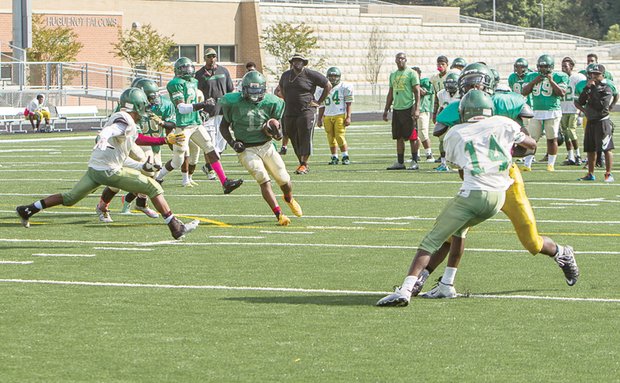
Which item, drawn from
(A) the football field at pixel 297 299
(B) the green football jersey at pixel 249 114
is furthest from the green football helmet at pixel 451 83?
(B) the green football jersey at pixel 249 114

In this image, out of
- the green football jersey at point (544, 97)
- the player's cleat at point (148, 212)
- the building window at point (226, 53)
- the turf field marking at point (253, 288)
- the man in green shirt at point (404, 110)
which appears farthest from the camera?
the building window at point (226, 53)

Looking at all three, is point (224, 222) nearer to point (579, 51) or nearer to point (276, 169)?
point (276, 169)

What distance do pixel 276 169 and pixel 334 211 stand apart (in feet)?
4.84

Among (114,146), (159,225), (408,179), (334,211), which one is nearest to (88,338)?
(114,146)

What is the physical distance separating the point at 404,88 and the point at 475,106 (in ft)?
42.6

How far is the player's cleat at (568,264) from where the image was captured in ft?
31.5

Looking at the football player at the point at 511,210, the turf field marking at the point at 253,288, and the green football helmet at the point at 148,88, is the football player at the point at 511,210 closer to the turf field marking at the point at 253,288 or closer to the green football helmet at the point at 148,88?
the turf field marking at the point at 253,288

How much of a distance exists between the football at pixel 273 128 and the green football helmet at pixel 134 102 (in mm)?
1608

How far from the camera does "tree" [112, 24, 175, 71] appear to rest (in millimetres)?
52750

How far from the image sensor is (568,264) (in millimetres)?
9609

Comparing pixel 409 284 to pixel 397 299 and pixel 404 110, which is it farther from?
pixel 404 110

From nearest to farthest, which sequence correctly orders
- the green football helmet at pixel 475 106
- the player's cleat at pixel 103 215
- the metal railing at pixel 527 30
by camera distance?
the green football helmet at pixel 475 106 → the player's cleat at pixel 103 215 → the metal railing at pixel 527 30

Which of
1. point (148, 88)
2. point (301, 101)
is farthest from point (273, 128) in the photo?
point (301, 101)

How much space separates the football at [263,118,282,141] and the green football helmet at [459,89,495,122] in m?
5.00
